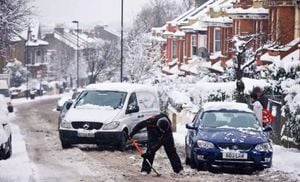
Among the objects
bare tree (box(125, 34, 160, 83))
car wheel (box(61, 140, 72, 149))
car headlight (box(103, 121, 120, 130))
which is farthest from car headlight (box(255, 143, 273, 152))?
bare tree (box(125, 34, 160, 83))

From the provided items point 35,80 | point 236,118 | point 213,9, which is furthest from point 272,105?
point 35,80

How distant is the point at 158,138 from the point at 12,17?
13.9 metres

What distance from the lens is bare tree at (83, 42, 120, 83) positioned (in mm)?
85312

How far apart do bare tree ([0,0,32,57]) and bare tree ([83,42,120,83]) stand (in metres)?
51.2

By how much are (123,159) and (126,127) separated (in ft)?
7.86

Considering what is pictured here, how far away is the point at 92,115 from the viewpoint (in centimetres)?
1917

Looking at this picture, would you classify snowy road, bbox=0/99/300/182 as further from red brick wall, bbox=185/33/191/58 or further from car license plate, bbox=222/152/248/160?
red brick wall, bbox=185/33/191/58

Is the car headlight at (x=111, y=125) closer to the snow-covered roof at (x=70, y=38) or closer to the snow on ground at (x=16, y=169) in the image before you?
the snow on ground at (x=16, y=169)

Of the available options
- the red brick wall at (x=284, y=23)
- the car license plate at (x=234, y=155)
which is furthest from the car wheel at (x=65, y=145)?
the red brick wall at (x=284, y=23)

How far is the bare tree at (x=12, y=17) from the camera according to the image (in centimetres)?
2500

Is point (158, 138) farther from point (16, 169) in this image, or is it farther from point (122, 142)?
point (122, 142)

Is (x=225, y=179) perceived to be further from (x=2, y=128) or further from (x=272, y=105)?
(x=272, y=105)

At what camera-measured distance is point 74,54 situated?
12500 centimetres

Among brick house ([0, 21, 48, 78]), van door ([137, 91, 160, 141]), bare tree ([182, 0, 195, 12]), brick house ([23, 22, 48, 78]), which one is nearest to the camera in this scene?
van door ([137, 91, 160, 141])
